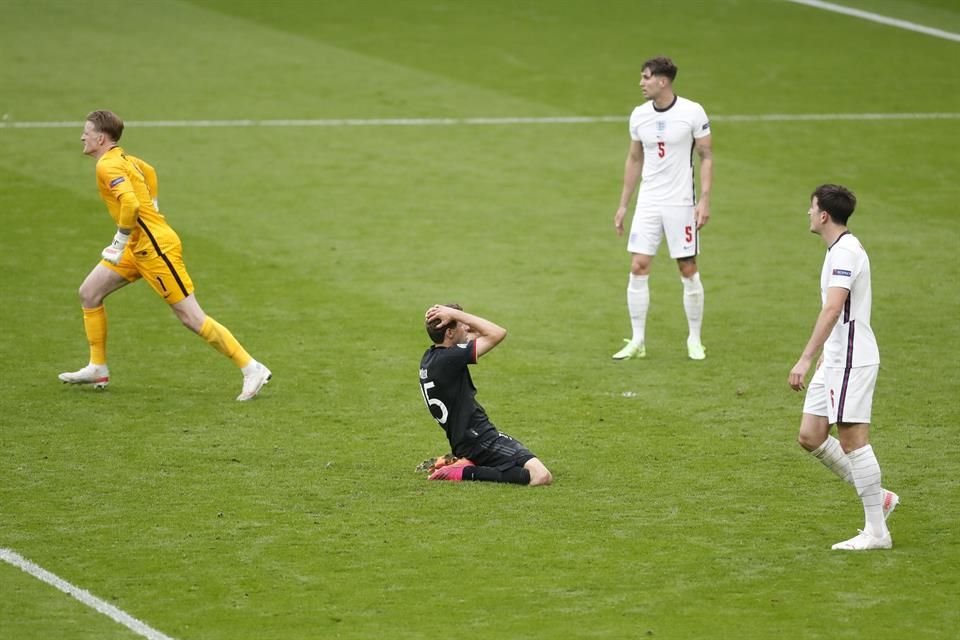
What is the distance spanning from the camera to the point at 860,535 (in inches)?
344

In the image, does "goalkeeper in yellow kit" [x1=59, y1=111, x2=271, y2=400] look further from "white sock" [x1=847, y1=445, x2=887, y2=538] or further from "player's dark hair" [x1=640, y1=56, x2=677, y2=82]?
"white sock" [x1=847, y1=445, x2=887, y2=538]

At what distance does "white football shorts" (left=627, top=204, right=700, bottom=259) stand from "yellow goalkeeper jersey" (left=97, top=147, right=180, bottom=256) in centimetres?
407

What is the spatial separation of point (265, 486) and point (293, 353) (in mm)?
3934

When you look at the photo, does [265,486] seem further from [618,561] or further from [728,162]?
[728,162]

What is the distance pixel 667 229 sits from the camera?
44.3 feet

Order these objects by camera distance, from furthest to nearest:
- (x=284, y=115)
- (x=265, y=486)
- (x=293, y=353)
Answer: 1. (x=284, y=115)
2. (x=293, y=353)
3. (x=265, y=486)

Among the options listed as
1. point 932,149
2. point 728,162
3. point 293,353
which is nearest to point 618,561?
point 293,353

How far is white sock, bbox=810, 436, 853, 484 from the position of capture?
8.88m

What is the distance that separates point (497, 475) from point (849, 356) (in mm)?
2584

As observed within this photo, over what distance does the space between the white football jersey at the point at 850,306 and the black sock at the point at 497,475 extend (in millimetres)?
2279

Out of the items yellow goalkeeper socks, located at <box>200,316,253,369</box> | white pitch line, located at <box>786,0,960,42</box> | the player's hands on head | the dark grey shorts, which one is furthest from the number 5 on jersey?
white pitch line, located at <box>786,0,960,42</box>

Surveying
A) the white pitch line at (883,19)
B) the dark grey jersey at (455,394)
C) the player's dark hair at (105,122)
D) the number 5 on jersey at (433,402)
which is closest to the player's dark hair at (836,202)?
the dark grey jersey at (455,394)

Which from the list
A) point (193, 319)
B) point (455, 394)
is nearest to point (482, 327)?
point (455, 394)

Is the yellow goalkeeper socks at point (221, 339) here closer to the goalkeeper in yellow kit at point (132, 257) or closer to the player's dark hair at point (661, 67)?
the goalkeeper in yellow kit at point (132, 257)
